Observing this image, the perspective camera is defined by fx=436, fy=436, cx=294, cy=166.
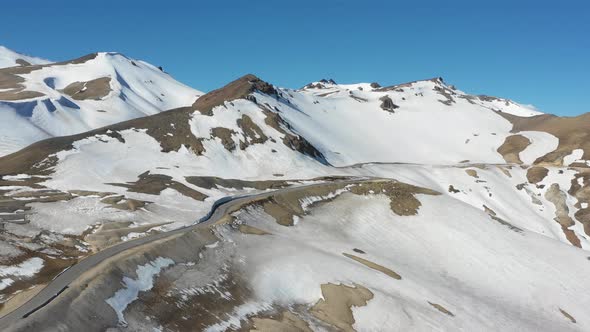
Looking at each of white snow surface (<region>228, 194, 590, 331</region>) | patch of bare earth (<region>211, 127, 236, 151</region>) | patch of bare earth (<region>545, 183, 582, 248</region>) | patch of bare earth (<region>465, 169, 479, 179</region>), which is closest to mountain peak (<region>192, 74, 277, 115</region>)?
patch of bare earth (<region>211, 127, 236, 151</region>)

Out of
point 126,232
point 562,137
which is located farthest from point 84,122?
point 562,137

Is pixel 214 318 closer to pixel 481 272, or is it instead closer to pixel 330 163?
pixel 481 272

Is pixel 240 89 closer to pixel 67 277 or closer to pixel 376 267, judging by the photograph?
pixel 376 267

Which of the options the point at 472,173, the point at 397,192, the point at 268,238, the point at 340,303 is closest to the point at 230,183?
the point at 397,192

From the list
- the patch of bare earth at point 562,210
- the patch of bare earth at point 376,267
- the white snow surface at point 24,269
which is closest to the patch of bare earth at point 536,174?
the patch of bare earth at point 562,210

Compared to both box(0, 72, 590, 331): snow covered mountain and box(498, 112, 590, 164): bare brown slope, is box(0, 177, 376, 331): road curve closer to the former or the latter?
box(0, 72, 590, 331): snow covered mountain

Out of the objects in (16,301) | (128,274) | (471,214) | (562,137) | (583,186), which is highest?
(562,137)

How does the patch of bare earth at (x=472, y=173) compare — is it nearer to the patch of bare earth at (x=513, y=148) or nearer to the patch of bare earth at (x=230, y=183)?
the patch of bare earth at (x=513, y=148)
